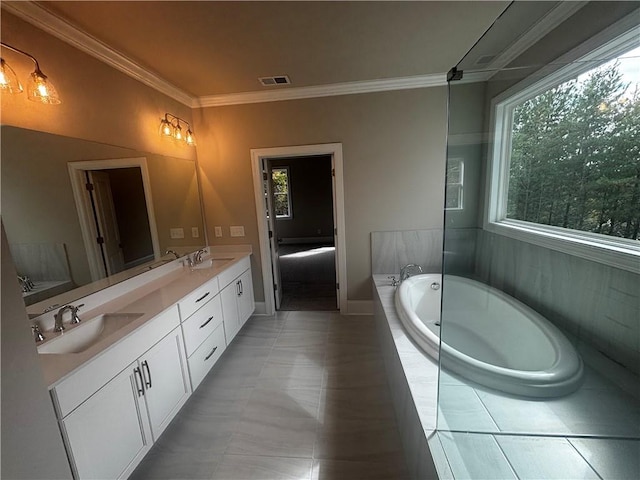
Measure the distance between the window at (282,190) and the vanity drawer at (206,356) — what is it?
5.68 meters

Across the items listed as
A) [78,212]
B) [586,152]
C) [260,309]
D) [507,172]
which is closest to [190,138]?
[78,212]

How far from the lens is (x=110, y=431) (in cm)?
127

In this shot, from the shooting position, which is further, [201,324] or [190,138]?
[190,138]

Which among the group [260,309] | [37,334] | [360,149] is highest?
[360,149]

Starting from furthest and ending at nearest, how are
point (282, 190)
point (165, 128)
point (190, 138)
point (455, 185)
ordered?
point (282, 190) → point (190, 138) → point (165, 128) → point (455, 185)

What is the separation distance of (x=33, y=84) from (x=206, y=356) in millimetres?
2003

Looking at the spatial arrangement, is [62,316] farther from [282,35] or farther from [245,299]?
[282,35]

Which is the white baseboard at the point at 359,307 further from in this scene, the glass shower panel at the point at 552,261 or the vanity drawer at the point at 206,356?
the vanity drawer at the point at 206,356

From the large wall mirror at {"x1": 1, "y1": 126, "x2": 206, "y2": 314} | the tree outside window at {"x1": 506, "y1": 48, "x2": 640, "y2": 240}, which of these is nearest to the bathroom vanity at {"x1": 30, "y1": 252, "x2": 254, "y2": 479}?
the large wall mirror at {"x1": 1, "y1": 126, "x2": 206, "y2": 314}

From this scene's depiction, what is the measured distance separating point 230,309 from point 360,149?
2.13 meters

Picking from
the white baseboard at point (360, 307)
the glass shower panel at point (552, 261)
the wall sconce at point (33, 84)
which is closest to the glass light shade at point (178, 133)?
the wall sconce at point (33, 84)

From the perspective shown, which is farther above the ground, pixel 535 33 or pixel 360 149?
pixel 535 33

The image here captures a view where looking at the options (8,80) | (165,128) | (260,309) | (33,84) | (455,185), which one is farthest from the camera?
(260,309)

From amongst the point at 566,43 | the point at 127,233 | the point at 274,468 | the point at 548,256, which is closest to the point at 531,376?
the point at 548,256
